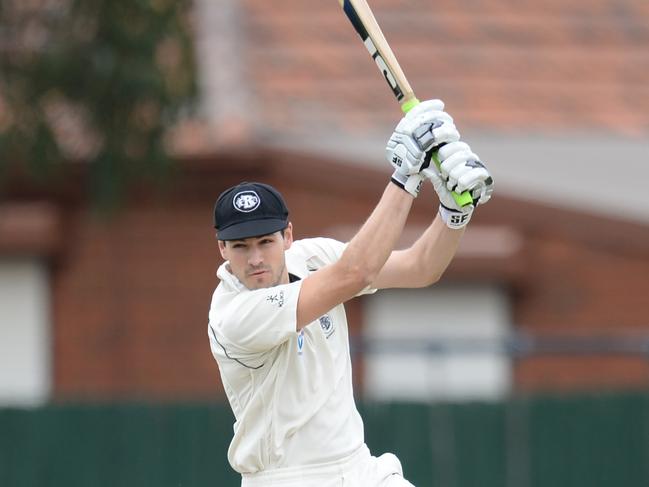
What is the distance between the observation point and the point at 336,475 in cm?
609

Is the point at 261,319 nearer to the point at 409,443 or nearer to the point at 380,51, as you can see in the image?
the point at 380,51

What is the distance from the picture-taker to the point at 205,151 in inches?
615

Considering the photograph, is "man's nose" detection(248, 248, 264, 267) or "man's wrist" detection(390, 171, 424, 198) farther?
"man's nose" detection(248, 248, 264, 267)

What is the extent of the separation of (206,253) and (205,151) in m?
1.03

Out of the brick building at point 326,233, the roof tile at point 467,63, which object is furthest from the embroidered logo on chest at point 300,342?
the roof tile at point 467,63

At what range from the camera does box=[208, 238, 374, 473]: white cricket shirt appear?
601 cm

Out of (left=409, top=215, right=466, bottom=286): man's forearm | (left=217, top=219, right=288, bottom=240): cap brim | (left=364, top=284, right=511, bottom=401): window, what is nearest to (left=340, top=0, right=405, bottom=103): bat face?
(left=409, top=215, right=466, bottom=286): man's forearm

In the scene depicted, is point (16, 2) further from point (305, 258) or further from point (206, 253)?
point (305, 258)

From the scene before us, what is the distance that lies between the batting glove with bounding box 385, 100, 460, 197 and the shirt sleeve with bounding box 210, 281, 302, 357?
0.57 metres

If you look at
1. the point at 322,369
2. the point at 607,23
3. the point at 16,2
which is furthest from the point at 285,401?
the point at 607,23

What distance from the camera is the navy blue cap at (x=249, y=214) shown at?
5.93 m

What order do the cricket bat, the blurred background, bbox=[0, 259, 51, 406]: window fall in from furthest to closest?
1. bbox=[0, 259, 51, 406]: window
2. the blurred background
3. the cricket bat

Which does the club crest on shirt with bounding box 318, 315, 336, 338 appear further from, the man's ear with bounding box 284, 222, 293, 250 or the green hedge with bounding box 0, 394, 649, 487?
the green hedge with bounding box 0, 394, 649, 487

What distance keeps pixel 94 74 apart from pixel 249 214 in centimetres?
684
